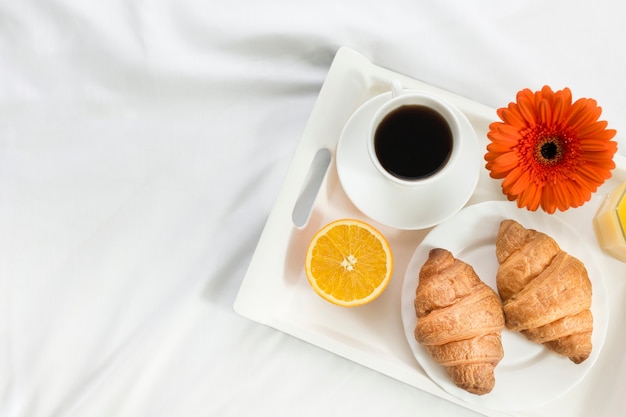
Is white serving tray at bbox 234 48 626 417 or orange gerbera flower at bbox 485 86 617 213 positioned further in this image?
white serving tray at bbox 234 48 626 417

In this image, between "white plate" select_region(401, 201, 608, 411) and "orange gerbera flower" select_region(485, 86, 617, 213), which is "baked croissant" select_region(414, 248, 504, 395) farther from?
"orange gerbera flower" select_region(485, 86, 617, 213)

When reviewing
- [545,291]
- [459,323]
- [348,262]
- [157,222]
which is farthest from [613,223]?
[157,222]

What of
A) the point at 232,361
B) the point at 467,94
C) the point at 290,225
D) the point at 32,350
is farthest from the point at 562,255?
the point at 32,350

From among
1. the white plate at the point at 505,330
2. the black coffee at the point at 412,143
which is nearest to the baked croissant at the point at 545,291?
the white plate at the point at 505,330

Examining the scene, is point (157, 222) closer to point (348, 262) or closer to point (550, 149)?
point (348, 262)

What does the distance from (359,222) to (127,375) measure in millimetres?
456

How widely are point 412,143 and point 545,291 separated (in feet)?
0.94

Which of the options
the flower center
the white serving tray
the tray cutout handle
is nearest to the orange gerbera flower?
the flower center

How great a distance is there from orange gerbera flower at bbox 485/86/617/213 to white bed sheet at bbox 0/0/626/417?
17 centimetres

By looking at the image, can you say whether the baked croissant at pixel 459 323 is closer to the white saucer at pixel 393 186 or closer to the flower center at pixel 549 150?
the white saucer at pixel 393 186

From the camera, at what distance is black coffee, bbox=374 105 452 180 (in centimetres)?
83

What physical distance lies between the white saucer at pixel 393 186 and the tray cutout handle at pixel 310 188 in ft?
0.20

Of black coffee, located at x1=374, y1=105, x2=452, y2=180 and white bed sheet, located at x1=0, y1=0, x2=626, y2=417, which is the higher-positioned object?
black coffee, located at x1=374, y1=105, x2=452, y2=180

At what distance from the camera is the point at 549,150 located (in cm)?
84
